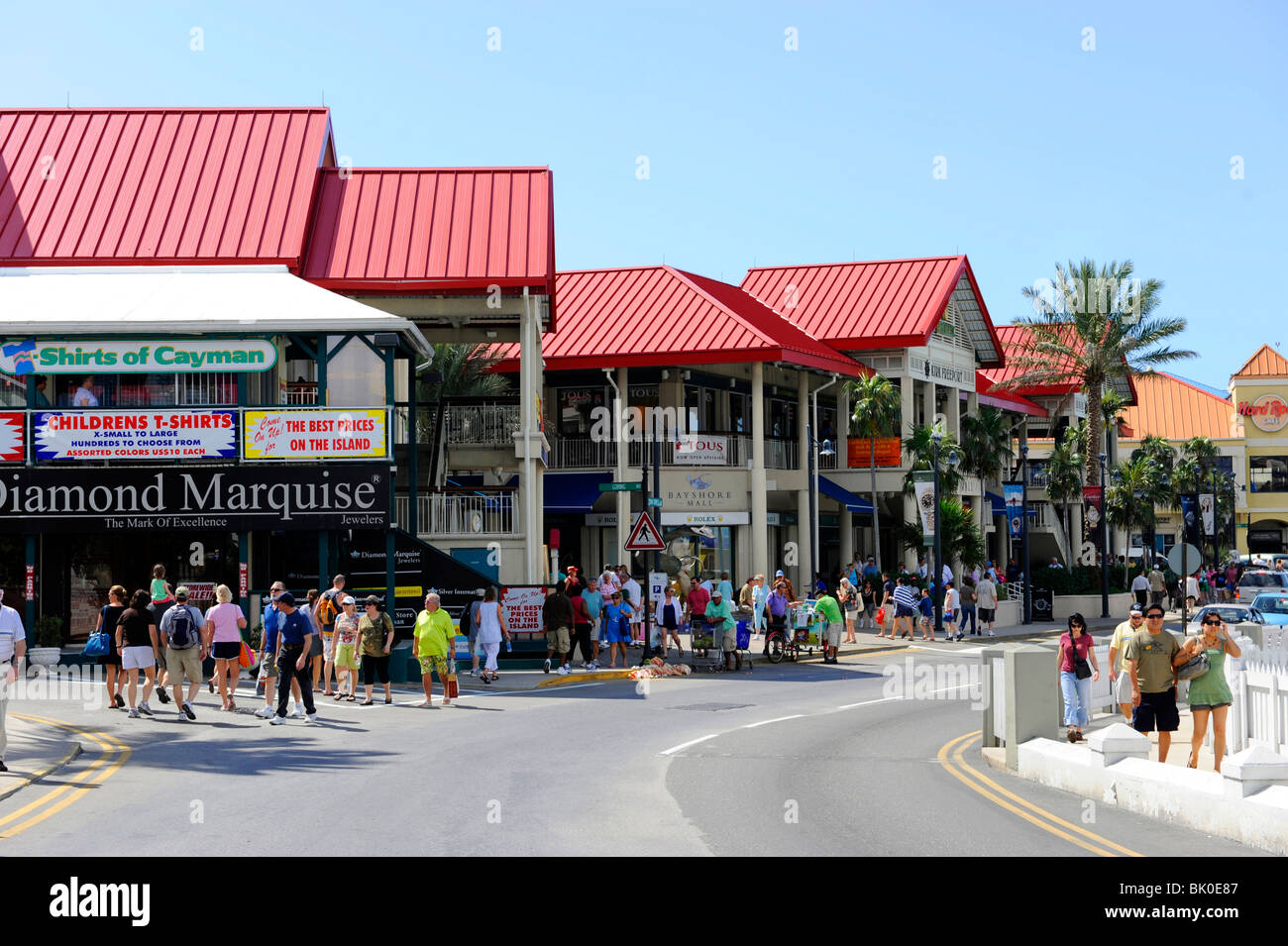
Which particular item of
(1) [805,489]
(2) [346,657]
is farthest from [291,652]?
(1) [805,489]

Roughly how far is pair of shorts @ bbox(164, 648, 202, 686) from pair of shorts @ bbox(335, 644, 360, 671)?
264 cm

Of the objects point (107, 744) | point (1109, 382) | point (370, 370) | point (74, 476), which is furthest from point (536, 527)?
point (1109, 382)

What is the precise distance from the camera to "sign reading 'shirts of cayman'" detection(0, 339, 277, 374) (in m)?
25.0

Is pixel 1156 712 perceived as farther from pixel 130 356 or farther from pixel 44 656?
pixel 44 656

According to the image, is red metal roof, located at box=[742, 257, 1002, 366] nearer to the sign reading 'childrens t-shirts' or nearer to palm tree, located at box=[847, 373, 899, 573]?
palm tree, located at box=[847, 373, 899, 573]

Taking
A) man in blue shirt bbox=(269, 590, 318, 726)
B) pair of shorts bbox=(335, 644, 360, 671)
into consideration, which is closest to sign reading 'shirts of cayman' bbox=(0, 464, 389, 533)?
pair of shorts bbox=(335, 644, 360, 671)

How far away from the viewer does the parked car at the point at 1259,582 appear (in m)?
44.6

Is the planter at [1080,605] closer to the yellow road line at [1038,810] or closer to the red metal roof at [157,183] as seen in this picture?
the red metal roof at [157,183]

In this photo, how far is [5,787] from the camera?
13.3 meters

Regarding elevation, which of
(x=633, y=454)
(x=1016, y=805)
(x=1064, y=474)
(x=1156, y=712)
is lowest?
(x=1016, y=805)

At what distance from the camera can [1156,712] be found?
14.5 m

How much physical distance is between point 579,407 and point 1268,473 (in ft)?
202

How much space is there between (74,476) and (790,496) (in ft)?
85.8

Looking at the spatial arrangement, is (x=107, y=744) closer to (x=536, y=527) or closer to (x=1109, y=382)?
(x=536, y=527)
